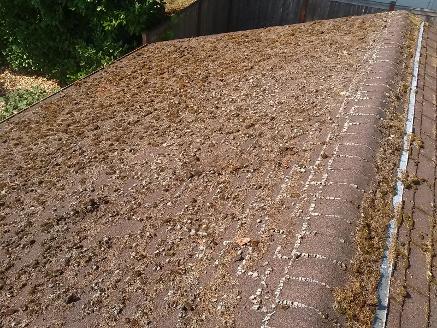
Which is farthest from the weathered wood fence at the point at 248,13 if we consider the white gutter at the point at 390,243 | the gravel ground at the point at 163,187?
the white gutter at the point at 390,243

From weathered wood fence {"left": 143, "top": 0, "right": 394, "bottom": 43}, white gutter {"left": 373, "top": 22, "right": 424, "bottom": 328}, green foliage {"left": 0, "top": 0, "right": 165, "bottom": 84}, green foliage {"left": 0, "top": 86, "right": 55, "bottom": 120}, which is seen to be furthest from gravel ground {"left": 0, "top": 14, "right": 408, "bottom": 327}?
green foliage {"left": 0, "top": 86, "right": 55, "bottom": 120}

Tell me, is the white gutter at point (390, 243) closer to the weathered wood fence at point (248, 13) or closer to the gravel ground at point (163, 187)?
the gravel ground at point (163, 187)

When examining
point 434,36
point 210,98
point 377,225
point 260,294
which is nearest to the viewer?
point 260,294

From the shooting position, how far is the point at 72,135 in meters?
5.66

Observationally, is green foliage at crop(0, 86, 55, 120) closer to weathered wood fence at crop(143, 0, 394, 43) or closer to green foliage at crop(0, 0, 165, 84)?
green foliage at crop(0, 0, 165, 84)

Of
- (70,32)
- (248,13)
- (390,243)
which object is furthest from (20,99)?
(390,243)

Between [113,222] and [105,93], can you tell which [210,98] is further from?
[113,222]

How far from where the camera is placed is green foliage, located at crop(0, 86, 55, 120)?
37.3ft

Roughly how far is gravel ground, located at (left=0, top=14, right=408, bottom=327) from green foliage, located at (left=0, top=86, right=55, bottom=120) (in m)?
5.08

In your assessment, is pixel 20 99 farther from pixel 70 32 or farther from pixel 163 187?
pixel 163 187

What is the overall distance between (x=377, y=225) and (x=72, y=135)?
4.01 m

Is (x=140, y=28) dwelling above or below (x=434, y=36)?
below

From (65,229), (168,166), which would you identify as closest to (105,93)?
(168,166)

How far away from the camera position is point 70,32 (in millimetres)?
11828
